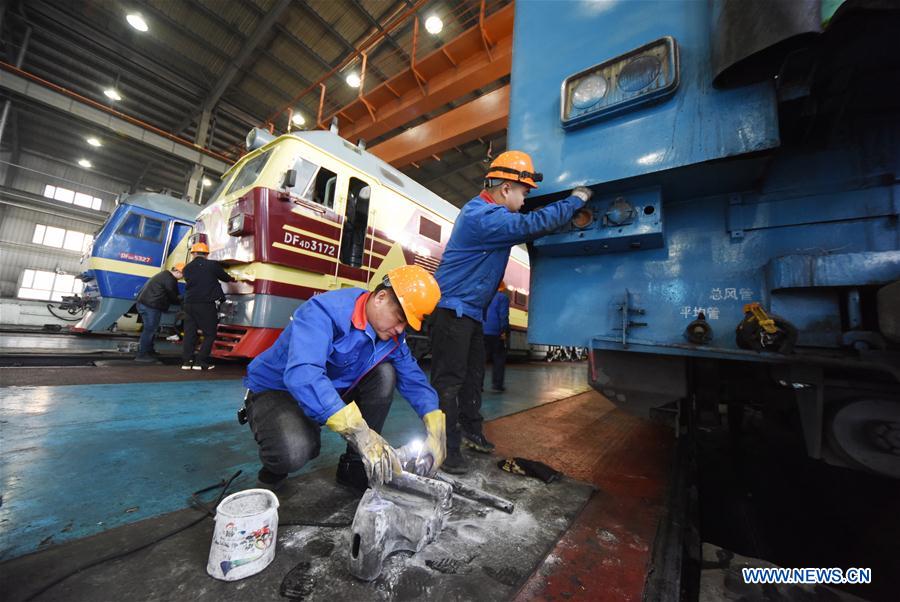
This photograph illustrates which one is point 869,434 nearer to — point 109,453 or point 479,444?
point 479,444

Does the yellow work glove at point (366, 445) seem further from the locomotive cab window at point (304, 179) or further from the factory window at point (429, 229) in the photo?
the factory window at point (429, 229)

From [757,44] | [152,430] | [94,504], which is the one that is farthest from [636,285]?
[152,430]

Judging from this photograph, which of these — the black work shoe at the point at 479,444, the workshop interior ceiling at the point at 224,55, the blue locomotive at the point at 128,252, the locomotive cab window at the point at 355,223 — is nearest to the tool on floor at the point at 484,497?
the black work shoe at the point at 479,444

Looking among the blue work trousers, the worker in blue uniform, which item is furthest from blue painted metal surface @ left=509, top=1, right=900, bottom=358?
the blue work trousers

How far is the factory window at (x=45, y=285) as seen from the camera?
49.5 ft

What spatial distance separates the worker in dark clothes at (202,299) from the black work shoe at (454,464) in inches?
135

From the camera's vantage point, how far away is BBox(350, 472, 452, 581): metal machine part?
93cm

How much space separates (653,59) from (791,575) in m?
2.07

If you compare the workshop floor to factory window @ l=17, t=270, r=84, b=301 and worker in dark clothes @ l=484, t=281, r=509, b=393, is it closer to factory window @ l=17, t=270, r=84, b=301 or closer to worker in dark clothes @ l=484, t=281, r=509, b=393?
worker in dark clothes @ l=484, t=281, r=509, b=393

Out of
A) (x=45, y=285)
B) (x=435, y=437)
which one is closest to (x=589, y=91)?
(x=435, y=437)

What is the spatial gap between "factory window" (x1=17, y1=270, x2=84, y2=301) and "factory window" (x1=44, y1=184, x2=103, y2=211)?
136 inches

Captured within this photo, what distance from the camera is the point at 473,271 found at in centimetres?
193

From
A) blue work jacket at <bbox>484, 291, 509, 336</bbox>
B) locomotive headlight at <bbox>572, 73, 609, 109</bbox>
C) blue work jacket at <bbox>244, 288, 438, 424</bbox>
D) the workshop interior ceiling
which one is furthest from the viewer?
the workshop interior ceiling

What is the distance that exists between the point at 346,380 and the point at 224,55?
38.8 feet
